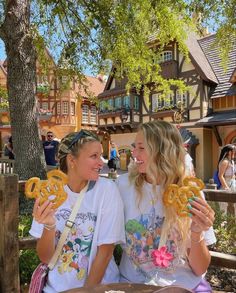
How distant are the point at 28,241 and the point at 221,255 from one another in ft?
5.56

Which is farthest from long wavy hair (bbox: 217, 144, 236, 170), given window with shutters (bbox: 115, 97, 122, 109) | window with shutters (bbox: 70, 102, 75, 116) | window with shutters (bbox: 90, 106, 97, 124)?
window with shutters (bbox: 90, 106, 97, 124)

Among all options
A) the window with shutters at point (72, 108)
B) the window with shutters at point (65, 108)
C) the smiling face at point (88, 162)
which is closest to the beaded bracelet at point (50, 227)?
the smiling face at point (88, 162)

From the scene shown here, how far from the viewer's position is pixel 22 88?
6219 millimetres

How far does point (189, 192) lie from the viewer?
75.1 inches

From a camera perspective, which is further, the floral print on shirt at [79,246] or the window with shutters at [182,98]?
the window with shutters at [182,98]

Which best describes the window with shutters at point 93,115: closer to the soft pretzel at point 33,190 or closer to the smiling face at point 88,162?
the smiling face at point 88,162

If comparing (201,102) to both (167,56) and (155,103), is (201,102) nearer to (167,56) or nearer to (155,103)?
(155,103)

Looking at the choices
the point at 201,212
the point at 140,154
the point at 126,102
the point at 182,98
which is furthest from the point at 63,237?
the point at 126,102

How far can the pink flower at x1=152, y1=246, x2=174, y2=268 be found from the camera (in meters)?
1.98

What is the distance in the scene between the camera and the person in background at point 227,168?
6363 millimetres

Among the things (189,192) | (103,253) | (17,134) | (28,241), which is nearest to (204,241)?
(189,192)

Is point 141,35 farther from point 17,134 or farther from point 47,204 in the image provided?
point 47,204

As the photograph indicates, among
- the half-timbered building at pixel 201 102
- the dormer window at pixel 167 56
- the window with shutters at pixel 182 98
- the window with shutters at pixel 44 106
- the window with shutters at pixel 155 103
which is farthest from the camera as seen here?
the window with shutters at pixel 44 106

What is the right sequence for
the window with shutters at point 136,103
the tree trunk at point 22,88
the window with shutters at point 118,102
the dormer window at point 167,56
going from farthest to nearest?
the window with shutters at point 118,102 → the window with shutters at point 136,103 → the dormer window at point 167,56 → the tree trunk at point 22,88
